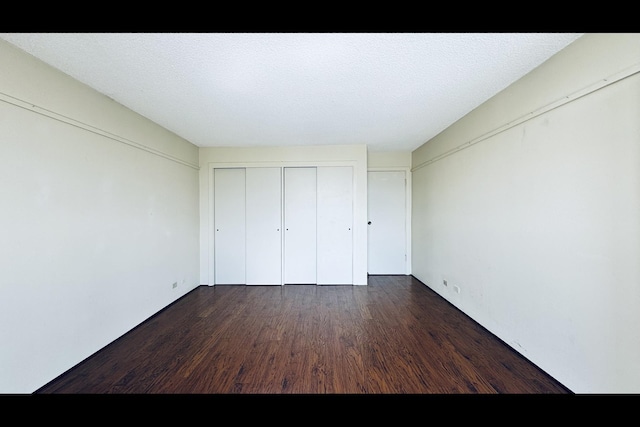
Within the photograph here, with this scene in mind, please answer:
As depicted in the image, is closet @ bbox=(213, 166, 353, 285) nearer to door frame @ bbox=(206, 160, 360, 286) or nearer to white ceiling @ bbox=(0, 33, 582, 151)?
door frame @ bbox=(206, 160, 360, 286)

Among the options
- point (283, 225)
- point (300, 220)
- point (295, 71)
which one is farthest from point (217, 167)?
point (295, 71)

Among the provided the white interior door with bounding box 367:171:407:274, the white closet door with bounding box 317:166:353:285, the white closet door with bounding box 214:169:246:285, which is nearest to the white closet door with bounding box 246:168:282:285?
the white closet door with bounding box 214:169:246:285

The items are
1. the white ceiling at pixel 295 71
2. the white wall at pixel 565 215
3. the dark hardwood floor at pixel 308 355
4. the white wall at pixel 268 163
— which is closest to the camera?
the white wall at pixel 565 215

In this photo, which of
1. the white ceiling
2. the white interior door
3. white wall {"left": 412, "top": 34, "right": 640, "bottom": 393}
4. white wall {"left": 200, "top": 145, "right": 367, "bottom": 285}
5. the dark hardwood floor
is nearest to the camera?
white wall {"left": 412, "top": 34, "right": 640, "bottom": 393}

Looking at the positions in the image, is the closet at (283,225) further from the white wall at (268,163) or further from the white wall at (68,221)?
the white wall at (68,221)

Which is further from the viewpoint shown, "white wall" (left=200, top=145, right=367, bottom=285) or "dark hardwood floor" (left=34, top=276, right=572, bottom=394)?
"white wall" (left=200, top=145, right=367, bottom=285)

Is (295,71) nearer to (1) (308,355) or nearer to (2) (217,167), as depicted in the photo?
(1) (308,355)

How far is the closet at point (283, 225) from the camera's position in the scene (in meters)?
4.08

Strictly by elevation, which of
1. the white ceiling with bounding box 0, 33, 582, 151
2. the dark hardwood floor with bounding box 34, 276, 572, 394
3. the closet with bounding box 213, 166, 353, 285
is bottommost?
the dark hardwood floor with bounding box 34, 276, 572, 394

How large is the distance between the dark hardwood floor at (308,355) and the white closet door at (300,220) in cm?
88

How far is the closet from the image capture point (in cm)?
408

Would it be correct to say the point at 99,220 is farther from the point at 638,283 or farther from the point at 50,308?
the point at 638,283

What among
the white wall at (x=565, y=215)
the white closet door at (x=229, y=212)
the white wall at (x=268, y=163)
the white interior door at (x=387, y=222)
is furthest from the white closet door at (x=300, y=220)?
the white wall at (x=565, y=215)
